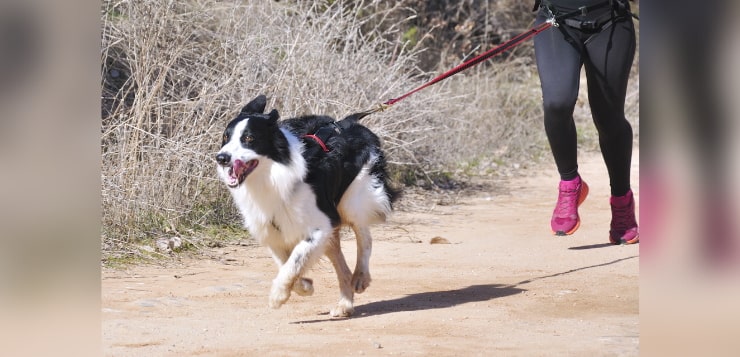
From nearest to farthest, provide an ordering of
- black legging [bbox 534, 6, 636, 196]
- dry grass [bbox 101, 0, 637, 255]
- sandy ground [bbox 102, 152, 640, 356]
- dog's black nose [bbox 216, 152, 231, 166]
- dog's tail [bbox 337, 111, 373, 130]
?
sandy ground [bbox 102, 152, 640, 356], dog's black nose [bbox 216, 152, 231, 166], dog's tail [bbox 337, 111, 373, 130], black legging [bbox 534, 6, 636, 196], dry grass [bbox 101, 0, 637, 255]

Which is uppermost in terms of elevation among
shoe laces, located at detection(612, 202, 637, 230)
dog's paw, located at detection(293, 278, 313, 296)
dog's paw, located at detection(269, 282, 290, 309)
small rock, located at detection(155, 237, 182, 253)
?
dog's paw, located at detection(269, 282, 290, 309)

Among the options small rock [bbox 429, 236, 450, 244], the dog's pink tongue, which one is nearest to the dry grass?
small rock [bbox 429, 236, 450, 244]

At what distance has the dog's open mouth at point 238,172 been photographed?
554 cm

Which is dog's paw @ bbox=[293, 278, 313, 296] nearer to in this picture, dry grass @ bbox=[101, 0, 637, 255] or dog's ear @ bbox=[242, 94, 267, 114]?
dog's ear @ bbox=[242, 94, 267, 114]

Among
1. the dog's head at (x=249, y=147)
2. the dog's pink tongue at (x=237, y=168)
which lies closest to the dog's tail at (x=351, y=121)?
the dog's head at (x=249, y=147)

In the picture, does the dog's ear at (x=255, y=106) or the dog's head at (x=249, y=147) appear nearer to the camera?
the dog's head at (x=249, y=147)

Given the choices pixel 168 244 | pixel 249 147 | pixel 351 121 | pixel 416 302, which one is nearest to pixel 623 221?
pixel 416 302

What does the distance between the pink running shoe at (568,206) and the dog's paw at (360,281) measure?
181 cm

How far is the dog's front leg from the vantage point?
5559 mm

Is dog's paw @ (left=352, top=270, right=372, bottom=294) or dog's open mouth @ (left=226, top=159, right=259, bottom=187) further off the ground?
dog's open mouth @ (left=226, top=159, right=259, bottom=187)

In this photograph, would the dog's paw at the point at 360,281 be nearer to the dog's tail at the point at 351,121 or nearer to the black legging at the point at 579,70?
the dog's tail at the point at 351,121

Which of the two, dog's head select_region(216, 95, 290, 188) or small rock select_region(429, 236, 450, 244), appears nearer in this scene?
dog's head select_region(216, 95, 290, 188)

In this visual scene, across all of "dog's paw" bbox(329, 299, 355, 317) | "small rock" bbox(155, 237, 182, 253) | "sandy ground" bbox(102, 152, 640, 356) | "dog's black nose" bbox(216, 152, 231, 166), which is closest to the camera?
A: "sandy ground" bbox(102, 152, 640, 356)
